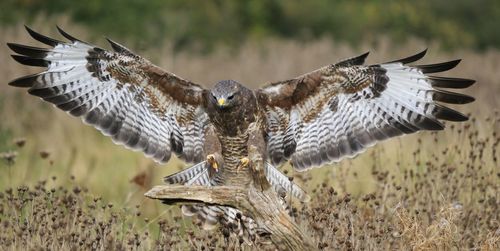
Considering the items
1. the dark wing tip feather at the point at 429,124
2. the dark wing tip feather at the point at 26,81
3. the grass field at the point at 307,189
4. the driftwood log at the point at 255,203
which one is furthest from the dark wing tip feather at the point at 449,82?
the dark wing tip feather at the point at 26,81

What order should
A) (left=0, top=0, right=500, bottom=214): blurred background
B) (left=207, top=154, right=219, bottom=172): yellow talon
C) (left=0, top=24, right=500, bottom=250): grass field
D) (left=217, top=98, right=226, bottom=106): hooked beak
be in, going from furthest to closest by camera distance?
(left=0, top=0, right=500, bottom=214): blurred background → (left=207, top=154, right=219, bottom=172): yellow talon → (left=217, top=98, right=226, bottom=106): hooked beak → (left=0, top=24, right=500, bottom=250): grass field

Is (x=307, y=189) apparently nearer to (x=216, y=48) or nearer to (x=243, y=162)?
(x=243, y=162)

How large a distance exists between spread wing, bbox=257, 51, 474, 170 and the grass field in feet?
1.32

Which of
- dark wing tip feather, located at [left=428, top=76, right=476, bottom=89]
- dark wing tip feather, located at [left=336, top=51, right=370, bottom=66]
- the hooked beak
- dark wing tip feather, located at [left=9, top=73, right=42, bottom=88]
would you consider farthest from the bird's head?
dark wing tip feather, located at [left=428, top=76, right=476, bottom=89]

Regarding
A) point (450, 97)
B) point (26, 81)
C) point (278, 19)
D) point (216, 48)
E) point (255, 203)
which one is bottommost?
point (255, 203)

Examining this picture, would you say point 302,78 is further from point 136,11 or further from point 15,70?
point 136,11

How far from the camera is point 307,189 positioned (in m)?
9.78

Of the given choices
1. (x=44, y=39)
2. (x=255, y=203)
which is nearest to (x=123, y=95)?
(x=44, y=39)

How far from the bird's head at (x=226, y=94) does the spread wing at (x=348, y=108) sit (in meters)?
0.28

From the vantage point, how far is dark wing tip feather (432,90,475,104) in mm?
8203

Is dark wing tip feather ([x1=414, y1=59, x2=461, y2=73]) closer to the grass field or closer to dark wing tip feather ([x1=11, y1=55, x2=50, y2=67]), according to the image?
the grass field

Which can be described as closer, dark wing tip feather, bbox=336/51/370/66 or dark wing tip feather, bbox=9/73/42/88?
dark wing tip feather, bbox=336/51/370/66

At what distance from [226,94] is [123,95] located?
2.86ft

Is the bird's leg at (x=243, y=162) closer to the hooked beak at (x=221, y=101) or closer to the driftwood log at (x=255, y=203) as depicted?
the hooked beak at (x=221, y=101)
